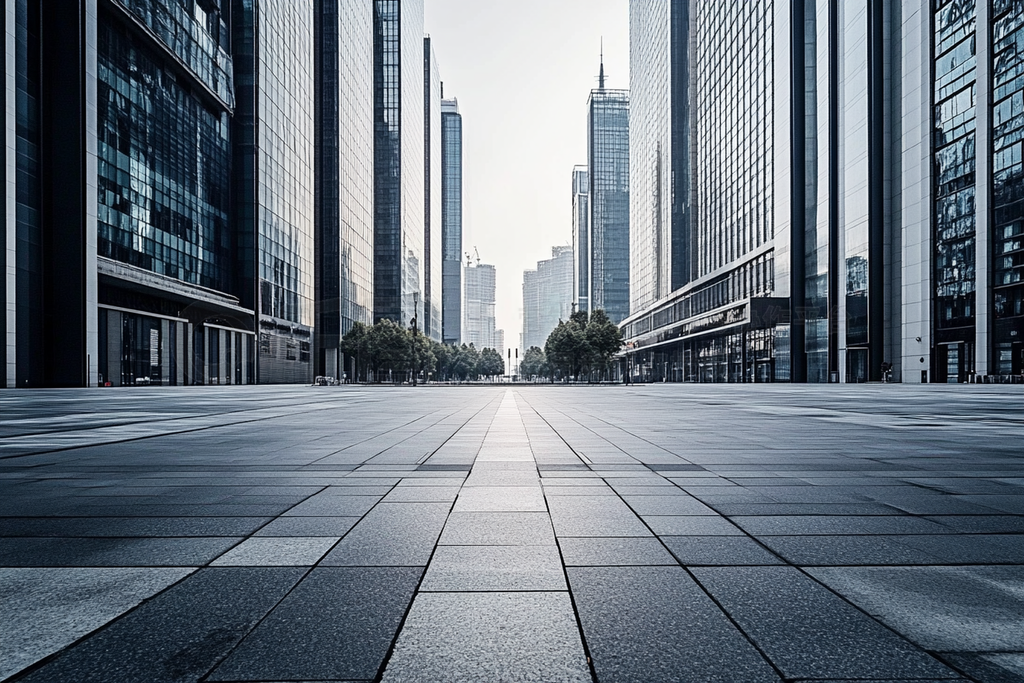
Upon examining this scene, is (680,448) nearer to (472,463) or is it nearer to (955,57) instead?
(472,463)

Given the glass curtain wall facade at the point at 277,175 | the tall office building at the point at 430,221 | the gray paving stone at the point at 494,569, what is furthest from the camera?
the tall office building at the point at 430,221

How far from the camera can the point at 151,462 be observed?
26.8 ft

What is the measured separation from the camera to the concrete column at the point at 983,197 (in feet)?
171

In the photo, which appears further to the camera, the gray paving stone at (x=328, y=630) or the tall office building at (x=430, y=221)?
the tall office building at (x=430, y=221)

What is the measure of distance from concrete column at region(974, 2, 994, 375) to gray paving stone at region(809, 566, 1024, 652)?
60.4 meters

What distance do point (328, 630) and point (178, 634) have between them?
611 millimetres

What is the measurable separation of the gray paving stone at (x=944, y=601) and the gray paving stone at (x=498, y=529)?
68.6 inches

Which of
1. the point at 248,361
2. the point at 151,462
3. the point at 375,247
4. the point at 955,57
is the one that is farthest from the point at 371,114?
the point at 151,462

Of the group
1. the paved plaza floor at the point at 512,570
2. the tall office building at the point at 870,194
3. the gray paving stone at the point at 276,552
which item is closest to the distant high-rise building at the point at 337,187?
the tall office building at the point at 870,194

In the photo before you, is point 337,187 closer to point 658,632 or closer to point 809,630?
point 658,632

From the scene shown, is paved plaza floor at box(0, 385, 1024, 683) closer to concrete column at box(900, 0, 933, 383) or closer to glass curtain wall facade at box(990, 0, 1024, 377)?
glass curtain wall facade at box(990, 0, 1024, 377)

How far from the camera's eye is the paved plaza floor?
2402mm

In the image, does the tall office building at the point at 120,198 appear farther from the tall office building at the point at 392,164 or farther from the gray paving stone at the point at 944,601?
the tall office building at the point at 392,164

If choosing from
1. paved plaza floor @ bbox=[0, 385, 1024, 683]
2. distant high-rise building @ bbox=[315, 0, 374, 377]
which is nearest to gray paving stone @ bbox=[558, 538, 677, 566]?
paved plaza floor @ bbox=[0, 385, 1024, 683]
